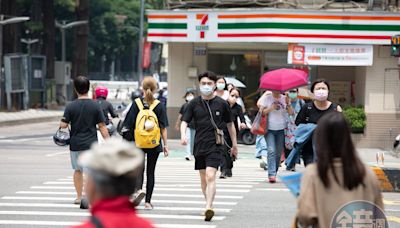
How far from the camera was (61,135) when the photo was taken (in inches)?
492

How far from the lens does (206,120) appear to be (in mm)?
12008

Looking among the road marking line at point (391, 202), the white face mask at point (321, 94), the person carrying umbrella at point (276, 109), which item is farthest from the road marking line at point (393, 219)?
the person carrying umbrella at point (276, 109)

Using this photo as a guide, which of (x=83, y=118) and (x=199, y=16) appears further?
(x=199, y=16)

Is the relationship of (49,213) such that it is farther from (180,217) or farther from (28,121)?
(28,121)

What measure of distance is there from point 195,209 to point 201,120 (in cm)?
143

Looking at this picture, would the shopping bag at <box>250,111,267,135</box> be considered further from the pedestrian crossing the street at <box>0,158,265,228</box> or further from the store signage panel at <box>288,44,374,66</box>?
the store signage panel at <box>288,44,374,66</box>

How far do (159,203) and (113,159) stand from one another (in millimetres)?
9398

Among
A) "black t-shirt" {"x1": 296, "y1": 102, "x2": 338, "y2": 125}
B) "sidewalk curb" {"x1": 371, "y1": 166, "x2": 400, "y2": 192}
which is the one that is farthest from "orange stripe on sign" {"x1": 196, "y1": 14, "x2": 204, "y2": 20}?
"black t-shirt" {"x1": 296, "y1": 102, "x2": 338, "y2": 125}

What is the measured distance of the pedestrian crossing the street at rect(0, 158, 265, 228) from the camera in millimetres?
11602

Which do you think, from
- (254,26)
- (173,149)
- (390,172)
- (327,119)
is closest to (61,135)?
(390,172)

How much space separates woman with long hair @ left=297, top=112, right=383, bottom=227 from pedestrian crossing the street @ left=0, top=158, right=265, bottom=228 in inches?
223

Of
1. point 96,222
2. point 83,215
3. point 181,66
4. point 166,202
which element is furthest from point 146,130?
point 181,66

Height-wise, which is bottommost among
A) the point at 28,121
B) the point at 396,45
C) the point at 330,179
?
the point at 28,121

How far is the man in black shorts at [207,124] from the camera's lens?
11820mm
